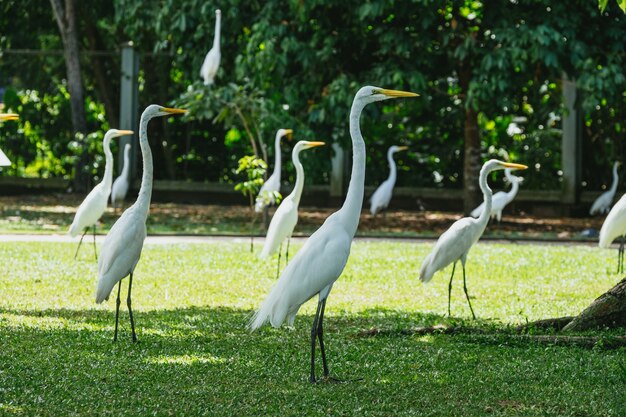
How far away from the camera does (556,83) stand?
2059 cm

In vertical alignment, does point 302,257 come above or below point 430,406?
above

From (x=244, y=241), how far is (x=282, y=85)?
397 cm

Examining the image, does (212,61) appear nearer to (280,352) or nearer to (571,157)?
(571,157)

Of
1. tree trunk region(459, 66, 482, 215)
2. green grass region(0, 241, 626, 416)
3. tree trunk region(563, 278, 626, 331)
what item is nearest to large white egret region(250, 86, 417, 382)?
green grass region(0, 241, 626, 416)

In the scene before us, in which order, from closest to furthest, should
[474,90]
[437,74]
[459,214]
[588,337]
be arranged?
[588,337] → [474,90] → [437,74] → [459,214]

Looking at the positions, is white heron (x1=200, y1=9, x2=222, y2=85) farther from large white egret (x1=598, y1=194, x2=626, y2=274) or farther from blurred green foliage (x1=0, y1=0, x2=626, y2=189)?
large white egret (x1=598, y1=194, x2=626, y2=274)

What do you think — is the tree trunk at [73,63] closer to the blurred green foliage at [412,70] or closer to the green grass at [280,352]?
the blurred green foliage at [412,70]

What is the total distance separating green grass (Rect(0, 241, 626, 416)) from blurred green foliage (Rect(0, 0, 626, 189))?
5.76 m

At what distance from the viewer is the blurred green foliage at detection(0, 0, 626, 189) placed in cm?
1741

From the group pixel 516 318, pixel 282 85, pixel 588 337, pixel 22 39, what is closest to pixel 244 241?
pixel 282 85

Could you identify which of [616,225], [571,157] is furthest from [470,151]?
[616,225]

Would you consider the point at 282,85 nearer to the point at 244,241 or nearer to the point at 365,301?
the point at 244,241

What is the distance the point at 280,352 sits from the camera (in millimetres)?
7410

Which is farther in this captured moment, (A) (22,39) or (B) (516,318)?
(A) (22,39)
